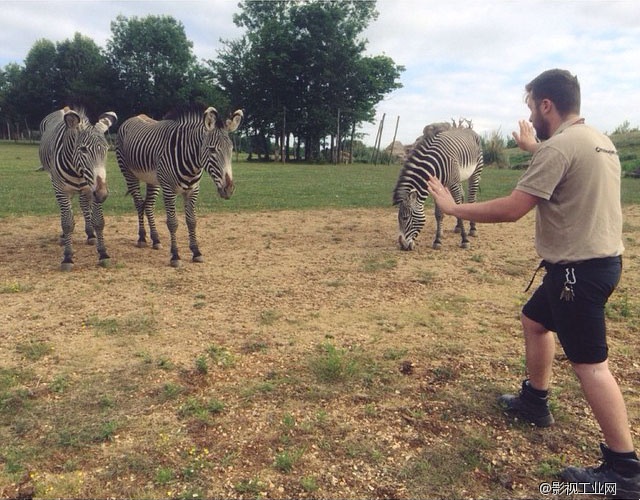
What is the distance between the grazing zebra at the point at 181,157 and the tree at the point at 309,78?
3395 cm

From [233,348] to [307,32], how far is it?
43.7 metres

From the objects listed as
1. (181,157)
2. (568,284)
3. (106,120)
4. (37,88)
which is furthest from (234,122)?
(37,88)

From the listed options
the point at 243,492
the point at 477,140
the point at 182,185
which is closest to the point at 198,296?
the point at 182,185

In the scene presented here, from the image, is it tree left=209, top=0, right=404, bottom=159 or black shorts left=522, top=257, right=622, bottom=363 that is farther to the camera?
tree left=209, top=0, right=404, bottom=159

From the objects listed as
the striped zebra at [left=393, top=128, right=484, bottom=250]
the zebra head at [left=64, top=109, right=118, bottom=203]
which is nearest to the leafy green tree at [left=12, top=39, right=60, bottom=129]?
the zebra head at [left=64, top=109, right=118, bottom=203]

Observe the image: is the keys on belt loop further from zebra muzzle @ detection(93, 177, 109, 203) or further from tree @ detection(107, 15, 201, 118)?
tree @ detection(107, 15, 201, 118)

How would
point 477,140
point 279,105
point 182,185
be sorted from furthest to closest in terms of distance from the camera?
point 279,105 → point 477,140 → point 182,185

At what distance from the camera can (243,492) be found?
2.55 meters


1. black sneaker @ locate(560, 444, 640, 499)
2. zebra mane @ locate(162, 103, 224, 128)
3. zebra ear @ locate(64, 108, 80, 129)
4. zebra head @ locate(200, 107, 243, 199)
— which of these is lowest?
black sneaker @ locate(560, 444, 640, 499)

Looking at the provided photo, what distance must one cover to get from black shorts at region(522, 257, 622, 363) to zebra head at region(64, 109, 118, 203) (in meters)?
5.80

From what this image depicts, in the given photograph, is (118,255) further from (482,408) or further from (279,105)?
(279,105)

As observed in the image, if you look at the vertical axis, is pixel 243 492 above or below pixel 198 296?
below

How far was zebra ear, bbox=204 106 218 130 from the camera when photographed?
21.8 feet

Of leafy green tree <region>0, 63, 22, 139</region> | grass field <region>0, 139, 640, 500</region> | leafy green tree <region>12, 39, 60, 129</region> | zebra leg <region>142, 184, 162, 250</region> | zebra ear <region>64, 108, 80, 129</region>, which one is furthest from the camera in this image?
leafy green tree <region>0, 63, 22, 139</region>
